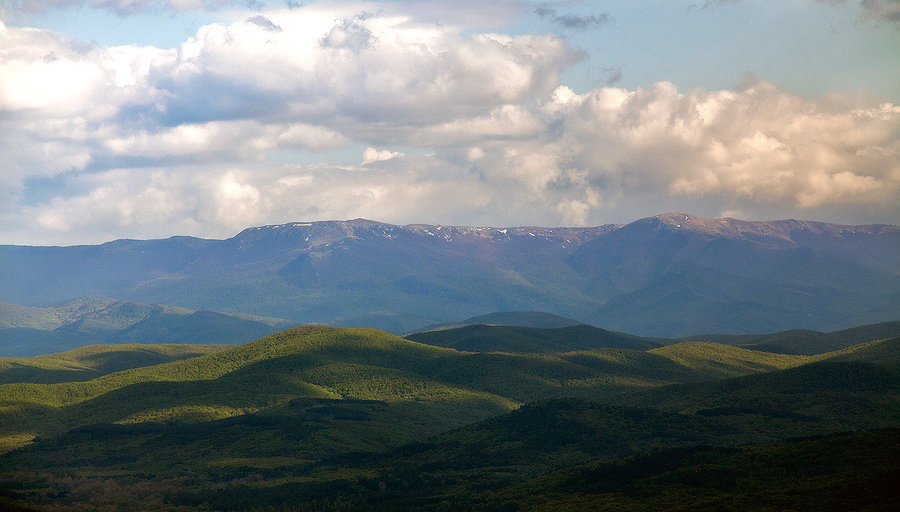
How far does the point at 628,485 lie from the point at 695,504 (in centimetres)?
2035

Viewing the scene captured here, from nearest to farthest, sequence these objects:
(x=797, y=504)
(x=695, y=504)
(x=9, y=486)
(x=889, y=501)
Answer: (x=889, y=501), (x=797, y=504), (x=695, y=504), (x=9, y=486)

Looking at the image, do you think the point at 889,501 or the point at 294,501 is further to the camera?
the point at 294,501

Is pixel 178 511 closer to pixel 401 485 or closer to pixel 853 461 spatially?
pixel 401 485

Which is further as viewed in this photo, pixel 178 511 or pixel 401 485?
pixel 401 485

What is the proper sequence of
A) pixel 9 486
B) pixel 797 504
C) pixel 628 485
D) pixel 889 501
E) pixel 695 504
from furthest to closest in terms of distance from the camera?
pixel 9 486 < pixel 628 485 < pixel 695 504 < pixel 797 504 < pixel 889 501

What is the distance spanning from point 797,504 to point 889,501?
588 inches

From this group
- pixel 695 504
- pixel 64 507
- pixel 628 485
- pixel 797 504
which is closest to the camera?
pixel 797 504

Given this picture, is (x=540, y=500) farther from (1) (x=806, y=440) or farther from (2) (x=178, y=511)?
(2) (x=178, y=511)

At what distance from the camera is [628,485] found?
168875 millimetres

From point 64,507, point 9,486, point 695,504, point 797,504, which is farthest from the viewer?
point 9,486

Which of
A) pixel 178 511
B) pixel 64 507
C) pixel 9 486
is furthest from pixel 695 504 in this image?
pixel 9 486

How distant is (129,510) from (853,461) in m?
127

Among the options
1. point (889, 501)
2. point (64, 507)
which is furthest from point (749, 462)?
point (64, 507)

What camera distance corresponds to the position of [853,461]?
153750 millimetres
